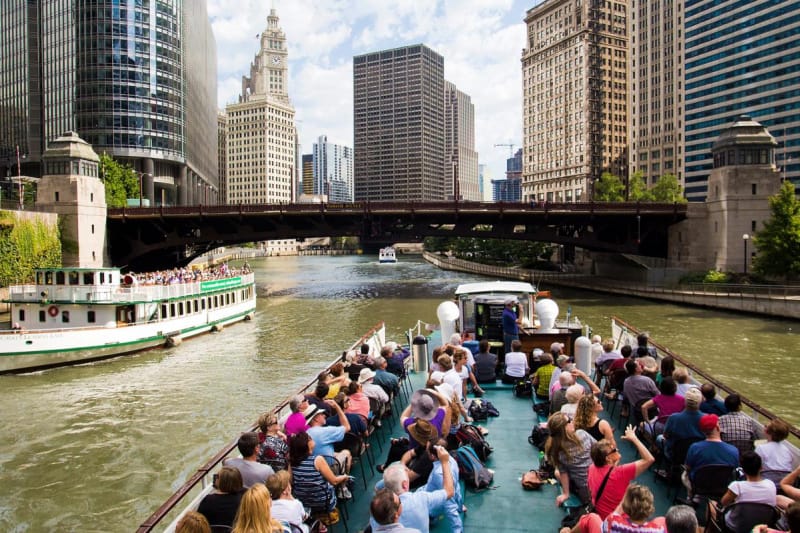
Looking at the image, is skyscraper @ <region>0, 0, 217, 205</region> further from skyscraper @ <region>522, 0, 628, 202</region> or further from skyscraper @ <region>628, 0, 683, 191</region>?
skyscraper @ <region>628, 0, 683, 191</region>

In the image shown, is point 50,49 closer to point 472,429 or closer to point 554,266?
point 554,266

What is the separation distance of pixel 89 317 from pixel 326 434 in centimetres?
2928

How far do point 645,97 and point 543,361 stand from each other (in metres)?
157

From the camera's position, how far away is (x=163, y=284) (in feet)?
122

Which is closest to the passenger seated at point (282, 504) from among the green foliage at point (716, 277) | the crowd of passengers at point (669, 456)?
the crowd of passengers at point (669, 456)

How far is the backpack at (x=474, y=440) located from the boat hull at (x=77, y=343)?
2585 cm

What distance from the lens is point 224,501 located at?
6.48 m

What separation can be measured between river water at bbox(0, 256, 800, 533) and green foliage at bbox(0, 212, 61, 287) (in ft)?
61.7

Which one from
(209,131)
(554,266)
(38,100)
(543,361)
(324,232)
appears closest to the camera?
(543,361)

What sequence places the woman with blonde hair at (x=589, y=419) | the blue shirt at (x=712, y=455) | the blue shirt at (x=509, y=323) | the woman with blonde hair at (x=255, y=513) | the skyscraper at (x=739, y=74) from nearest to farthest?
the woman with blonde hair at (x=255, y=513) < the blue shirt at (x=712, y=455) < the woman with blonde hair at (x=589, y=419) < the blue shirt at (x=509, y=323) < the skyscraper at (x=739, y=74)

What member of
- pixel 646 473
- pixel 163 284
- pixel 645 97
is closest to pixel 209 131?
pixel 645 97

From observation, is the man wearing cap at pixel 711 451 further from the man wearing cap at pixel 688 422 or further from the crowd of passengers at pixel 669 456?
the man wearing cap at pixel 688 422

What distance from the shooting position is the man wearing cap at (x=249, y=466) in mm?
7258

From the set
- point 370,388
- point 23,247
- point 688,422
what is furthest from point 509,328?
point 23,247
